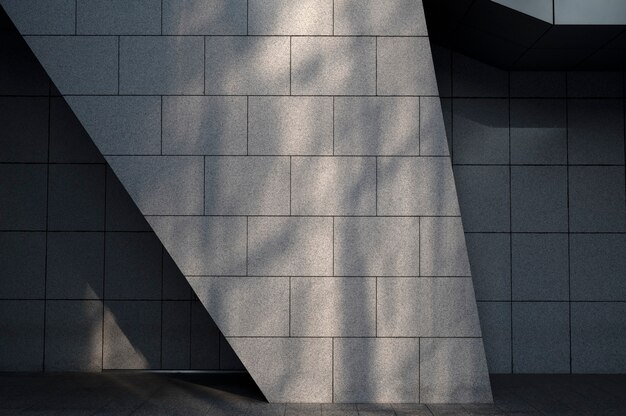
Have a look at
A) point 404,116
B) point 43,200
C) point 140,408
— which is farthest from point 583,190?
point 43,200

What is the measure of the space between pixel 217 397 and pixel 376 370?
1.97 metres

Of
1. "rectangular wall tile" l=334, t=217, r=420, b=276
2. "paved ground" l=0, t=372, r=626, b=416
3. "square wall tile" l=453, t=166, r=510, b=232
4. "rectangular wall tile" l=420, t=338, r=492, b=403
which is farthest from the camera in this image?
"square wall tile" l=453, t=166, r=510, b=232

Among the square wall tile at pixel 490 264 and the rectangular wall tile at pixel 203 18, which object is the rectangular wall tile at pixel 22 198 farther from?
the square wall tile at pixel 490 264

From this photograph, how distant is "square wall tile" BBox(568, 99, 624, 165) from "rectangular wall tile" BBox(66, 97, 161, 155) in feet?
19.8

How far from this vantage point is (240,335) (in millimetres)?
7828

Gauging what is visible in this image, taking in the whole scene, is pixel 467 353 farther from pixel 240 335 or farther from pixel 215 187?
pixel 215 187

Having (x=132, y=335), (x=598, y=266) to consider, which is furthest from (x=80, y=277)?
(x=598, y=266)

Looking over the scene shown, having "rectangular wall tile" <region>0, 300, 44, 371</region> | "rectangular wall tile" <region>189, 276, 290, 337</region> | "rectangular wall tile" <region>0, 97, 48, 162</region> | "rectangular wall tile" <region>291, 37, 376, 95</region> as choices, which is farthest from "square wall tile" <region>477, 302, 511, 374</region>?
"rectangular wall tile" <region>0, 97, 48, 162</region>

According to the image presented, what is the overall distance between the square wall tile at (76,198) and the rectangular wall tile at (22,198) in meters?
0.14

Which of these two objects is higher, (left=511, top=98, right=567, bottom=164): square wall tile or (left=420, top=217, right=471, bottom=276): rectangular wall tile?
(left=511, top=98, right=567, bottom=164): square wall tile

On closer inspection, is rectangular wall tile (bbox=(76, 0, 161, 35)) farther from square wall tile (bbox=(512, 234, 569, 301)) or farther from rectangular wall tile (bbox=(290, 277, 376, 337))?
square wall tile (bbox=(512, 234, 569, 301))

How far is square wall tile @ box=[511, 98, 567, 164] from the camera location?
32.7 ft

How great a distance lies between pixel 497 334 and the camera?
9766 mm

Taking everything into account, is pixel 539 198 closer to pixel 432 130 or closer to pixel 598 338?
pixel 598 338
